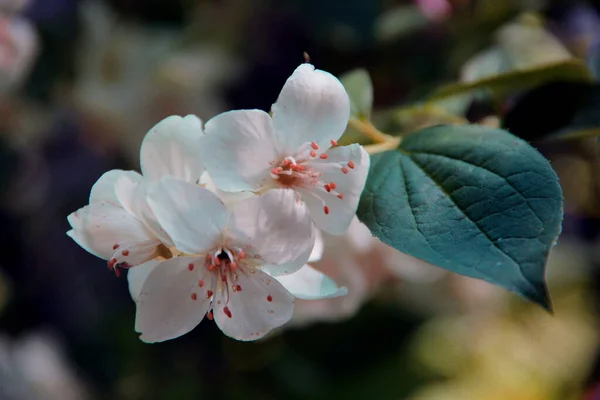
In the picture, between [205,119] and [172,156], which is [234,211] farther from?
[205,119]

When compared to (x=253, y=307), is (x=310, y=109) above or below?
above

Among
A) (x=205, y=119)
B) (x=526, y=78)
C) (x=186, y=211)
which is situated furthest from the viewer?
(x=205, y=119)

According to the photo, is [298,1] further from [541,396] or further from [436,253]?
[541,396]

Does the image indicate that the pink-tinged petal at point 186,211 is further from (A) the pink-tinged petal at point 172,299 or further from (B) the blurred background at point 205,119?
(B) the blurred background at point 205,119

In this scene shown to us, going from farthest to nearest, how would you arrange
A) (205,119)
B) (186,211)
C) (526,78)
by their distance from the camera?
1. (205,119)
2. (526,78)
3. (186,211)

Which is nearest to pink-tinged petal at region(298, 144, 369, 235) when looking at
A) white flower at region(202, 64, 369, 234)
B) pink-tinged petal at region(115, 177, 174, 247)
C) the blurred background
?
white flower at region(202, 64, 369, 234)

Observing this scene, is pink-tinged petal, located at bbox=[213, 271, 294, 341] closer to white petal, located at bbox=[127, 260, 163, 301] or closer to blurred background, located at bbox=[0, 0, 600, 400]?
white petal, located at bbox=[127, 260, 163, 301]

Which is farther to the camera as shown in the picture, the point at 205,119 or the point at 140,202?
the point at 205,119

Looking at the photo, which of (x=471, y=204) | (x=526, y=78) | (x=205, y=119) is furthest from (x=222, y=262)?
(x=205, y=119)
